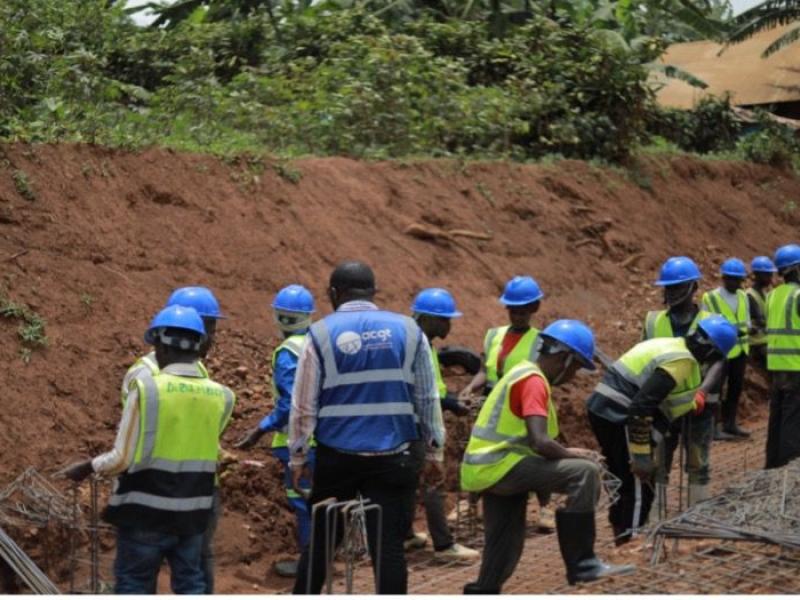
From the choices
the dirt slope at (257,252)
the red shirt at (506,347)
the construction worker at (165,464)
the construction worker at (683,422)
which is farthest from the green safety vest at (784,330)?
the construction worker at (165,464)

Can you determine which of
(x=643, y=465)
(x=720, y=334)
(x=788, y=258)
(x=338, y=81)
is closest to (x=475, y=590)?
(x=643, y=465)

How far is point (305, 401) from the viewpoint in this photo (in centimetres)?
682

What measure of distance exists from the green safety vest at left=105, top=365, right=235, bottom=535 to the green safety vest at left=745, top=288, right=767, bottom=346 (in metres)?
8.11

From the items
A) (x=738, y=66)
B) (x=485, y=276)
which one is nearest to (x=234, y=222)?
(x=485, y=276)

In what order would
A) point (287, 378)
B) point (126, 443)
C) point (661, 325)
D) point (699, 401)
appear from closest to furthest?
point (126, 443), point (287, 378), point (699, 401), point (661, 325)

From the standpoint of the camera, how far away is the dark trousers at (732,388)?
13.0 meters

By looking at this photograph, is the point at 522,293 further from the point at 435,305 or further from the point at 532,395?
the point at 532,395

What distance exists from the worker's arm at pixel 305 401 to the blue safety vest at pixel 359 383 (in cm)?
3

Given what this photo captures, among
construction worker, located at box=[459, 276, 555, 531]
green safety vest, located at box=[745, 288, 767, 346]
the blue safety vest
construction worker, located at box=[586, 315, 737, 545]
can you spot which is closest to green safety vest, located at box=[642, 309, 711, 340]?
construction worker, located at box=[586, 315, 737, 545]

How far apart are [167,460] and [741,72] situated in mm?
24394

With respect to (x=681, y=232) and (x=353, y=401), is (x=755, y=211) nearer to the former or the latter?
(x=681, y=232)

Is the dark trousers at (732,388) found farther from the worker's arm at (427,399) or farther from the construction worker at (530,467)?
the worker's arm at (427,399)

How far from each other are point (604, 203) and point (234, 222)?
648cm

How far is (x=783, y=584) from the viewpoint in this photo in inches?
266
